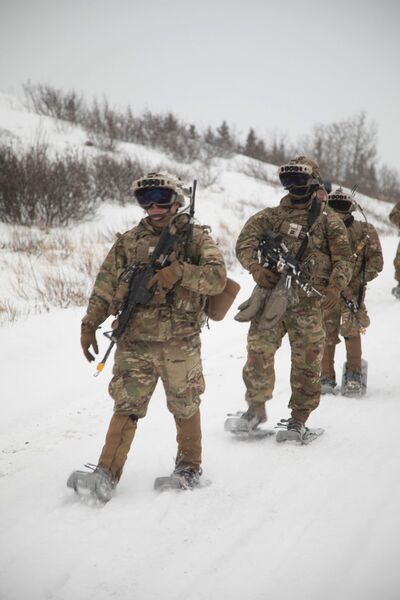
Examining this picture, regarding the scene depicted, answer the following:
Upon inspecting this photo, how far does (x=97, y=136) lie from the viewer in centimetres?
2014

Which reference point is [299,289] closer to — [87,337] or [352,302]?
[352,302]

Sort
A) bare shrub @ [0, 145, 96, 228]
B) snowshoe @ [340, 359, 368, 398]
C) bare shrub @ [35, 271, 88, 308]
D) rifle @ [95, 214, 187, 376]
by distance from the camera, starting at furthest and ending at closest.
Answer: bare shrub @ [0, 145, 96, 228], bare shrub @ [35, 271, 88, 308], snowshoe @ [340, 359, 368, 398], rifle @ [95, 214, 187, 376]

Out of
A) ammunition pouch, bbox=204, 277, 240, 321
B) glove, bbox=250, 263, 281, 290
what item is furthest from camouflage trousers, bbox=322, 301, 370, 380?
ammunition pouch, bbox=204, 277, 240, 321

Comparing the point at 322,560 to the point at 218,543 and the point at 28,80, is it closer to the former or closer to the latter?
the point at 218,543

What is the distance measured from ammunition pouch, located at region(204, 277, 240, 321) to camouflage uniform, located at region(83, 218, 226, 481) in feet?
0.22

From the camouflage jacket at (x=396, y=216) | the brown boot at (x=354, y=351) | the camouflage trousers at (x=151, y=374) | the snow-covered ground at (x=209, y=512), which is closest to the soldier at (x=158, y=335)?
the camouflage trousers at (x=151, y=374)

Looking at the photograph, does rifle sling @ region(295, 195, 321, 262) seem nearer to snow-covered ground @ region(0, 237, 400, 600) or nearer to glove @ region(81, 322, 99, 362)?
snow-covered ground @ region(0, 237, 400, 600)

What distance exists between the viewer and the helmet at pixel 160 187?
2674mm

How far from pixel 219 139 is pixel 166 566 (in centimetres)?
3282

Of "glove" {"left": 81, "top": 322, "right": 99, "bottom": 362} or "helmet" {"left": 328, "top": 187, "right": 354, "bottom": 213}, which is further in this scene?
"helmet" {"left": 328, "top": 187, "right": 354, "bottom": 213}

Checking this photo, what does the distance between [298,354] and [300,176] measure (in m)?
1.35

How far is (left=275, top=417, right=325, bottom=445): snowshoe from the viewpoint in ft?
11.0

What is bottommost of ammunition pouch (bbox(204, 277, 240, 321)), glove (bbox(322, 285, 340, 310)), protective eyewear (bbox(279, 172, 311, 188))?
glove (bbox(322, 285, 340, 310))

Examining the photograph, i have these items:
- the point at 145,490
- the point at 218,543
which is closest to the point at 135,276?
the point at 145,490
